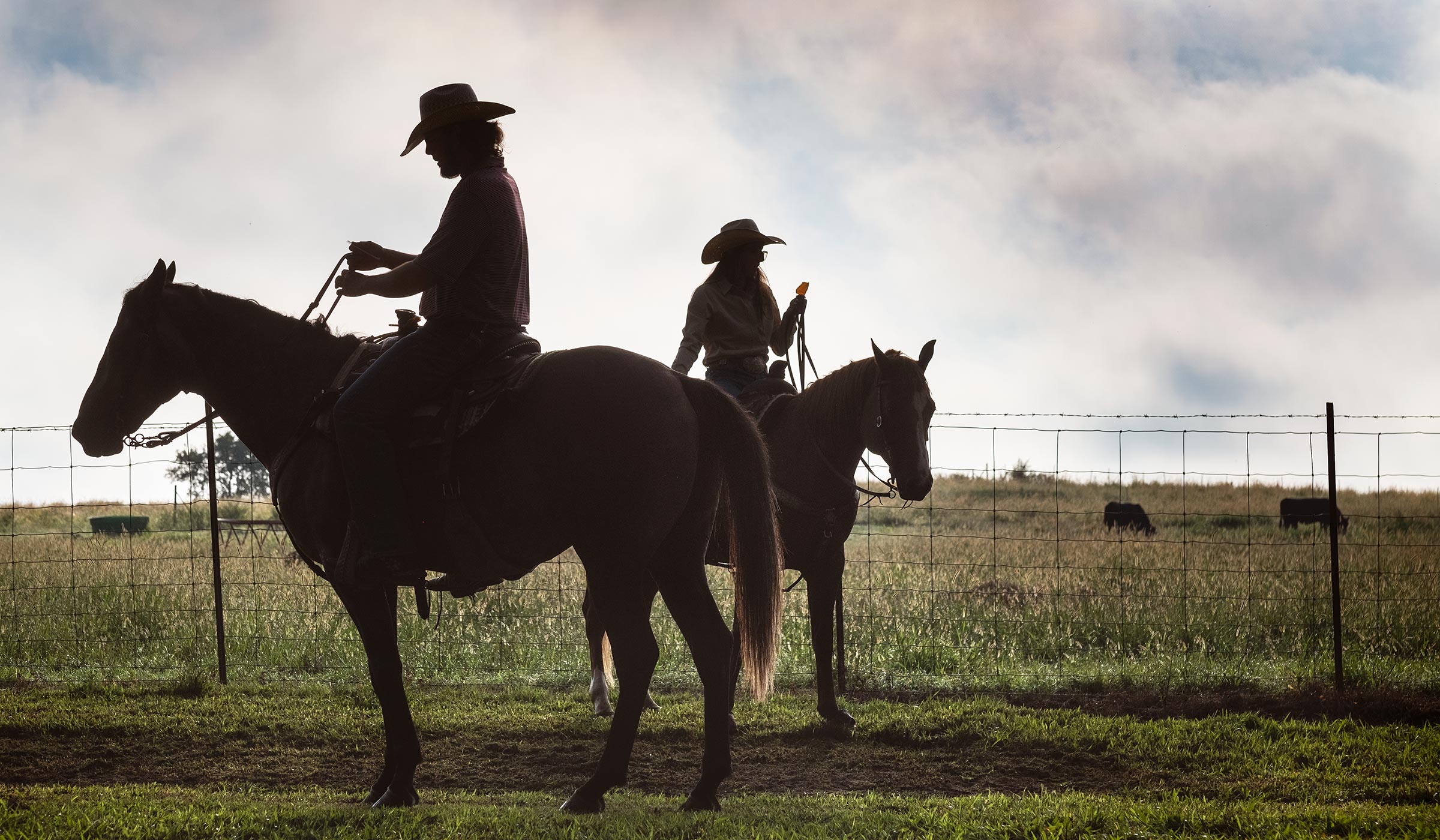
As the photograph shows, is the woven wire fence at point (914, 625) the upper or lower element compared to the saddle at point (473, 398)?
lower

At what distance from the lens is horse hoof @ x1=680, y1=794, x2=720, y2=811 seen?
4.87 metres

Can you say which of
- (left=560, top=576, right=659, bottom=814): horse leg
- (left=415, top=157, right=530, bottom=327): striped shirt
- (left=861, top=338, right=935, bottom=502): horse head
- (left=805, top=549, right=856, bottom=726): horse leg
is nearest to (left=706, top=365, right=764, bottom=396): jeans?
(left=861, top=338, right=935, bottom=502): horse head

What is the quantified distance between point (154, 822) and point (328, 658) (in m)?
5.28

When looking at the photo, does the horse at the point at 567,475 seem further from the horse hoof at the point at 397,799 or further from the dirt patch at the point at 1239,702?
the dirt patch at the point at 1239,702

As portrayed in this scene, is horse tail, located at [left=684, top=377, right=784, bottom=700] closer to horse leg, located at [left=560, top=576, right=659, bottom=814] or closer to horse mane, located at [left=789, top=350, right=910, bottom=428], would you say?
horse leg, located at [left=560, top=576, right=659, bottom=814]

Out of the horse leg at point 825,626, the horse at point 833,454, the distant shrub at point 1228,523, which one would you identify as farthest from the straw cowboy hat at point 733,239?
the distant shrub at point 1228,523

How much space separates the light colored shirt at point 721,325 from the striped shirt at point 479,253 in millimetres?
2400

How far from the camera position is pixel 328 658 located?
9820mm

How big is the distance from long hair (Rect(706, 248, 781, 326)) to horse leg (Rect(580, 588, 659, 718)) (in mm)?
2458

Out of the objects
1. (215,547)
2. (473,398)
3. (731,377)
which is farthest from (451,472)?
(215,547)

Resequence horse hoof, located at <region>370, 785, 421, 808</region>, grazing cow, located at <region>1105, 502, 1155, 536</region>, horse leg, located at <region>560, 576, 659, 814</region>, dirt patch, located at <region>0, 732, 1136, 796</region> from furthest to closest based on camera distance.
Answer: grazing cow, located at <region>1105, 502, 1155, 536</region> < dirt patch, located at <region>0, 732, 1136, 796</region> < horse hoof, located at <region>370, 785, 421, 808</region> < horse leg, located at <region>560, 576, 659, 814</region>

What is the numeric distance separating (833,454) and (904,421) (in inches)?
24.9

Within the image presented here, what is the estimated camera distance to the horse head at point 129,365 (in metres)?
5.40

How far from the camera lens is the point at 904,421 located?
6566 mm
